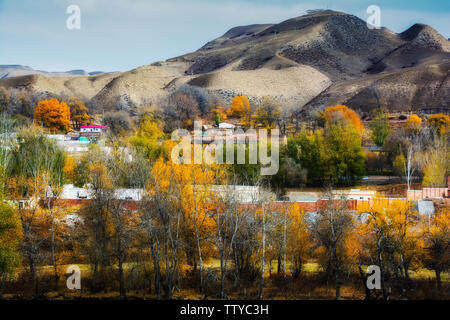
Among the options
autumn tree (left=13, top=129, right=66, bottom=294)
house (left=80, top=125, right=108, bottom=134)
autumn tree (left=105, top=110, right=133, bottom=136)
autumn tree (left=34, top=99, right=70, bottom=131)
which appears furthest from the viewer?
autumn tree (left=34, top=99, right=70, bottom=131)

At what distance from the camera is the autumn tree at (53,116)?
280ft

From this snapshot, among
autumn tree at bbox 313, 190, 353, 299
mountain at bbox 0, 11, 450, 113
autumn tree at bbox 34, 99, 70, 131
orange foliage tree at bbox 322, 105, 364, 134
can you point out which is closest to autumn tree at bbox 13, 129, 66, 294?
autumn tree at bbox 313, 190, 353, 299

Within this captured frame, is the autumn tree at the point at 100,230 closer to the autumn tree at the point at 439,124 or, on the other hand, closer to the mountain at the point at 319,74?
the autumn tree at the point at 439,124

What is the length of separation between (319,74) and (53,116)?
83.9 meters

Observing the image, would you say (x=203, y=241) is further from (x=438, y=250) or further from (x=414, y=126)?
(x=414, y=126)

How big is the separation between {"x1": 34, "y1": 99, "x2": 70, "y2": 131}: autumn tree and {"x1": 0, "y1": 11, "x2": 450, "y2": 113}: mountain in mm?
23272

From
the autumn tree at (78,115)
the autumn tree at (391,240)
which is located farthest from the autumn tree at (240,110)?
the autumn tree at (391,240)

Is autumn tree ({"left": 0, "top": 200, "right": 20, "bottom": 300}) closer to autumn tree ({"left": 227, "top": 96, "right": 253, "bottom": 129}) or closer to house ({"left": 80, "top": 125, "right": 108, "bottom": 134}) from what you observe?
house ({"left": 80, "top": 125, "right": 108, "bottom": 134})

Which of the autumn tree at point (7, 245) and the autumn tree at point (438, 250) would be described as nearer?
the autumn tree at point (7, 245)

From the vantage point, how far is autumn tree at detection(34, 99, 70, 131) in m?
85.2

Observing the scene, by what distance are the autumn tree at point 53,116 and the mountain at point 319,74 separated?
23.3 m

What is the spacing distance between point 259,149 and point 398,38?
152m

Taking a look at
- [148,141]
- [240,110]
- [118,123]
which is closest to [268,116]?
[240,110]
